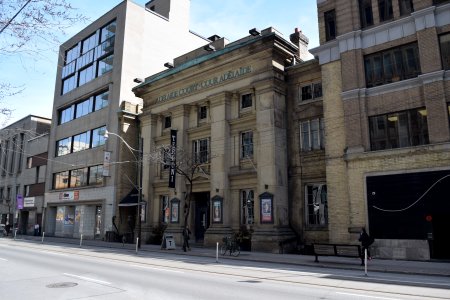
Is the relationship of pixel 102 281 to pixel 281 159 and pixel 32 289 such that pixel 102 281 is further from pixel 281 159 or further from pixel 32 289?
pixel 281 159

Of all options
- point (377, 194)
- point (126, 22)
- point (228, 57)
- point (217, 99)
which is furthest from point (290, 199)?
point (126, 22)

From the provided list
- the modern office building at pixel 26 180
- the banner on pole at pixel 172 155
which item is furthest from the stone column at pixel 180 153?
the modern office building at pixel 26 180

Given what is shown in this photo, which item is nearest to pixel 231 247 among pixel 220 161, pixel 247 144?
pixel 220 161

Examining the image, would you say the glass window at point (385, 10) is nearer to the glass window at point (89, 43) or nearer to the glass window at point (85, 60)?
the glass window at point (89, 43)

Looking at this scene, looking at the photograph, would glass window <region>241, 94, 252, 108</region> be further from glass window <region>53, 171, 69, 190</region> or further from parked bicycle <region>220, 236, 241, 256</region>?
glass window <region>53, 171, 69, 190</region>

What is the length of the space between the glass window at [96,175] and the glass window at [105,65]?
10723 mm

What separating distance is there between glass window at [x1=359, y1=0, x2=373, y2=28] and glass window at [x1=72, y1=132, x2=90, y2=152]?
3143 cm

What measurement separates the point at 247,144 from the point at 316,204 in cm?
671

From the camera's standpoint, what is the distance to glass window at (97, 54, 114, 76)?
40656 millimetres

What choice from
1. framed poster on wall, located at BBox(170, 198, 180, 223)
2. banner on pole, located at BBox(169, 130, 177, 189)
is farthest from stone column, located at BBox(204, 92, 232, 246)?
framed poster on wall, located at BBox(170, 198, 180, 223)

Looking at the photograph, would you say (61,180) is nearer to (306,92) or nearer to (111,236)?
(111,236)

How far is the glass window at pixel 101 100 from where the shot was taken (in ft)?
132

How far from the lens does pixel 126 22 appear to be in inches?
1547

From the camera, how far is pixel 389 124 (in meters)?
20.5
